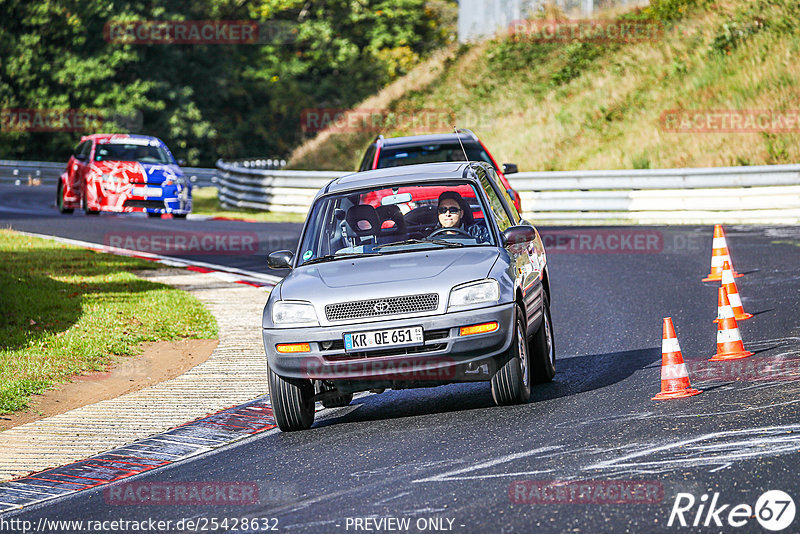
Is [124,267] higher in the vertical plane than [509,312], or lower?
lower

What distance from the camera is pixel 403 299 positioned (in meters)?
8.17

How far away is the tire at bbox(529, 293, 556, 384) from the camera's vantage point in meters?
9.50

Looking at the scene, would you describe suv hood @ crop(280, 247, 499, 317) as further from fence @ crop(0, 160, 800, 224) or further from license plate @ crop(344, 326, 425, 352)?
fence @ crop(0, 160, 800, 224)

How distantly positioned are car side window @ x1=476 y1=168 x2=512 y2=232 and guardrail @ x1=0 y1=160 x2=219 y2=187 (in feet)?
113

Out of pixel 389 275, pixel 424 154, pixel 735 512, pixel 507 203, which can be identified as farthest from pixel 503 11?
pixel 735 512

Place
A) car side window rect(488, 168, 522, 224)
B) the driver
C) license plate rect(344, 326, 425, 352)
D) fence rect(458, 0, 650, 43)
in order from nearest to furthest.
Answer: license plate rect(344, 326, 425, 352)
the driver
car side window rect(488, 168, 522, 224)
fence rect(458, 0, 650, 43)

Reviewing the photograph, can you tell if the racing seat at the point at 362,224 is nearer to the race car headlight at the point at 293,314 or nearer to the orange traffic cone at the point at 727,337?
the race car headlight at the point at 293,314

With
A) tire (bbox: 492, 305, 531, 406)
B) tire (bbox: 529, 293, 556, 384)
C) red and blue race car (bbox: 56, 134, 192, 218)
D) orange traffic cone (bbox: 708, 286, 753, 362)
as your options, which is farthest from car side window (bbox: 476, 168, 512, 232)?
red and blue race car (bbox: 56, 134, 192, 218)

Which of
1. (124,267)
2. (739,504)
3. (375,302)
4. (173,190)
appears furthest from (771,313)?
(173,190)

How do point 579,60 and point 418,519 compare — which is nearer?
point 418,519

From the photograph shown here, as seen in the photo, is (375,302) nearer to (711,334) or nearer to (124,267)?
(711,334)

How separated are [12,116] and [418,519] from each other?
5176 cm

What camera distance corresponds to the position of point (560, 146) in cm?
3478

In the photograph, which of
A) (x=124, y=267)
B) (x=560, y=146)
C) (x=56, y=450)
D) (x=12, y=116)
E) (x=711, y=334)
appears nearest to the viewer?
(x=56, y=450)
